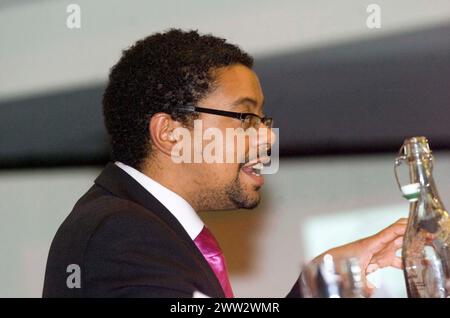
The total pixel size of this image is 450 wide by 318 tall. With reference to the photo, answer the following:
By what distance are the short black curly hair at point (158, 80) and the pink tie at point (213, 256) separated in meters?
0.14

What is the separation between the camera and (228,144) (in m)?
0.99

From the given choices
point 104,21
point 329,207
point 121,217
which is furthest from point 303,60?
point 121,217

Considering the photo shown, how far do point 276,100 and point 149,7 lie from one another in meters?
0.34

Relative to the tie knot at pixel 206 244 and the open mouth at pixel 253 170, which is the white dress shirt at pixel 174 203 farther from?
the open mouth at pixel 253 170

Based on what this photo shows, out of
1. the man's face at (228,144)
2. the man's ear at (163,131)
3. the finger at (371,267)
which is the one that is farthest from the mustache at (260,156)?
the finger at (371,267)

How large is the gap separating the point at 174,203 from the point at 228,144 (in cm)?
12

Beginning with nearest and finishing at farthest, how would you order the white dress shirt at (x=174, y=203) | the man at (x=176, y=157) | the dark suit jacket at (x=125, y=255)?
the dark suit jacket at (x=125, y=255) → the man at (x=176, y=157) → the white dress shirt at (x=174, y=203)

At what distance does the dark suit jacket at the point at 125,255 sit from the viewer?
696mm

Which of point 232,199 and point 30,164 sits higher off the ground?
point 30,164

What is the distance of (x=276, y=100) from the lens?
1.65 m
